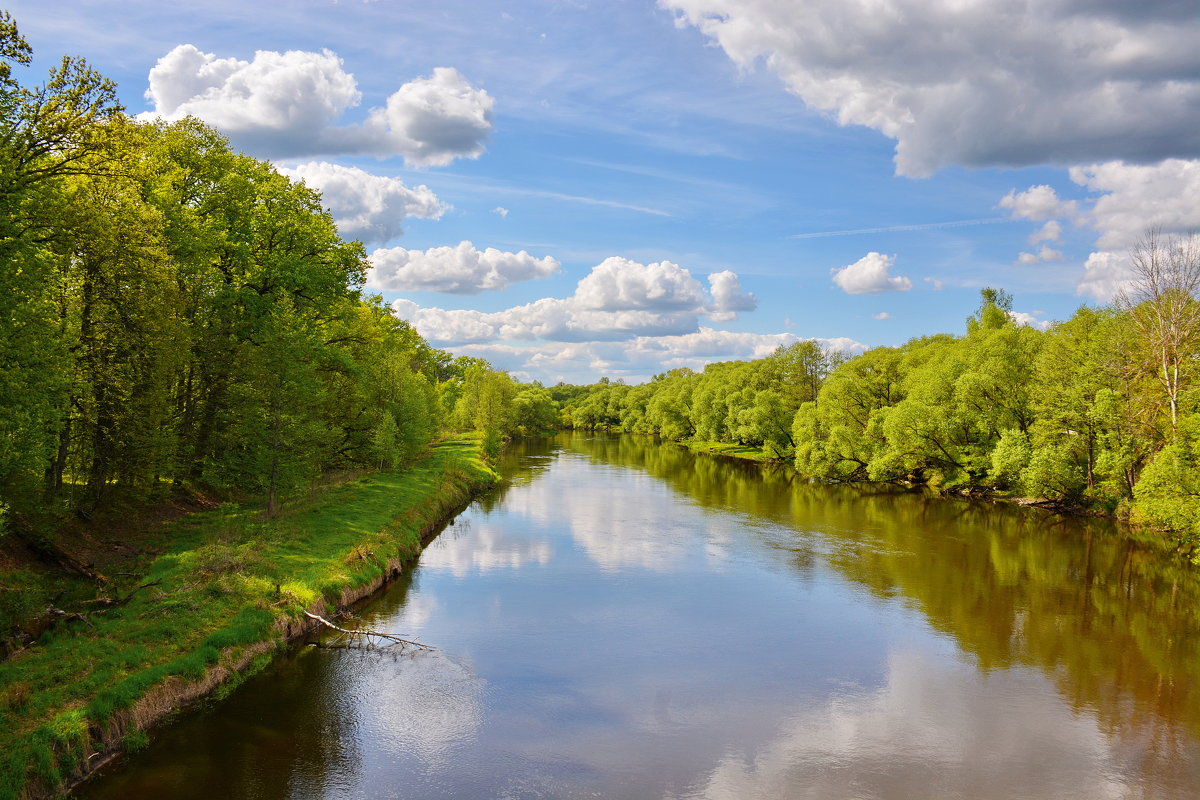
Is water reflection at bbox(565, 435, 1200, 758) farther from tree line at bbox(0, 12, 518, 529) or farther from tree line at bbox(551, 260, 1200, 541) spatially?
tree line at bbox(0, 12, 518, 529)

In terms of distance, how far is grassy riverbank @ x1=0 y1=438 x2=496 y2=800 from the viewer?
1330 centimetres

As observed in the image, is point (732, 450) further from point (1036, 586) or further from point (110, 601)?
point (110, 601)

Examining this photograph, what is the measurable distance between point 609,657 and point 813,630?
7746 mm

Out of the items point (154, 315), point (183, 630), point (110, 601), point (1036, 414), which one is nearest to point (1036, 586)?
point (1036, 414)

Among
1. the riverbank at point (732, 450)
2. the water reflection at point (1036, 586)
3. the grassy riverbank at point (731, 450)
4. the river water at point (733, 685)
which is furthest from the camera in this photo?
the grassy riverbank at point (731, 450)

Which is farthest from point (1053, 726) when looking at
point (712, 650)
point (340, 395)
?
point (340, 395)

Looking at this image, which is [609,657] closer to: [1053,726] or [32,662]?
[1053,726]

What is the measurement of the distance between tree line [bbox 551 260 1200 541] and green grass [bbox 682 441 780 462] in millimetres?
1735

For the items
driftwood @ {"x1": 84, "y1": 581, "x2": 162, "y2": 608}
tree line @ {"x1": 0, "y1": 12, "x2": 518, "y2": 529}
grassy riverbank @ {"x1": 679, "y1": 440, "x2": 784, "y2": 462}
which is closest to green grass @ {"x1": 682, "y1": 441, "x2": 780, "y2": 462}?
grassy riverbank @ {"x1": 679, "y1": 440, "x2": 784, "y2": 462}

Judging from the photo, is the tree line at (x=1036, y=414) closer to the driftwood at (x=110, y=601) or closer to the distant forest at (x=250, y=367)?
the distant forest at (x=250, y=367)

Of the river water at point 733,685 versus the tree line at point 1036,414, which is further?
the tree line at point 1036,414

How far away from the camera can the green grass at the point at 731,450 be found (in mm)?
84688

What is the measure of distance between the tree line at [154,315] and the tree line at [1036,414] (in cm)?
4115

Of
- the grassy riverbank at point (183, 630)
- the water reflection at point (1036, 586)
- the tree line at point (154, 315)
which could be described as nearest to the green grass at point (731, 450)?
the water reflection at point (1036, 586)
